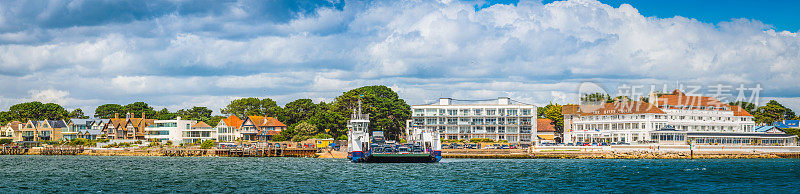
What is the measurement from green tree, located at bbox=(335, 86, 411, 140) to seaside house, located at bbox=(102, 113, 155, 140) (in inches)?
1718

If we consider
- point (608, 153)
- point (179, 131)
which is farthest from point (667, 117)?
point (179, 131)

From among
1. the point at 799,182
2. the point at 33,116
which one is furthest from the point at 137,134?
the point at 799,182

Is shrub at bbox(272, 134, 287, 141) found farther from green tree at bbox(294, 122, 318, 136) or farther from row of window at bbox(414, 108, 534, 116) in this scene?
row of window at bbox(414, 108, 534, 116)

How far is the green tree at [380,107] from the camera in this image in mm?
139500

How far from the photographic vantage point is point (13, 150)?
433 ft

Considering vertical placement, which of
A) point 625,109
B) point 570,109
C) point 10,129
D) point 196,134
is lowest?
point 196,134

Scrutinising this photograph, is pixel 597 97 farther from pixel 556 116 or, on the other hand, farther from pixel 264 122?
pixel 264 122

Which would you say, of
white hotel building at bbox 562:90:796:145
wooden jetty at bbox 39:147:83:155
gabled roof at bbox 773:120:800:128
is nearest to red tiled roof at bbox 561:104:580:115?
white hotel building at bbox 562:90:796:145

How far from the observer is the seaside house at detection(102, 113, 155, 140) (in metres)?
156

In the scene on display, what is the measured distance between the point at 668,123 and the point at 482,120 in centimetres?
3552

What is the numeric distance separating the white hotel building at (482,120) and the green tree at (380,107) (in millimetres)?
4593

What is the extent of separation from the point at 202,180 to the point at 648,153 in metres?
71.1

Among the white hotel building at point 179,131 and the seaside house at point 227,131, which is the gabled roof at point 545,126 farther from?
the white hotel building at point 179,131

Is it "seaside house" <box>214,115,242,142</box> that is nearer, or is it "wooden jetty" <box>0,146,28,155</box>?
"wooden jetty" <box>0,146,28,155</box>
